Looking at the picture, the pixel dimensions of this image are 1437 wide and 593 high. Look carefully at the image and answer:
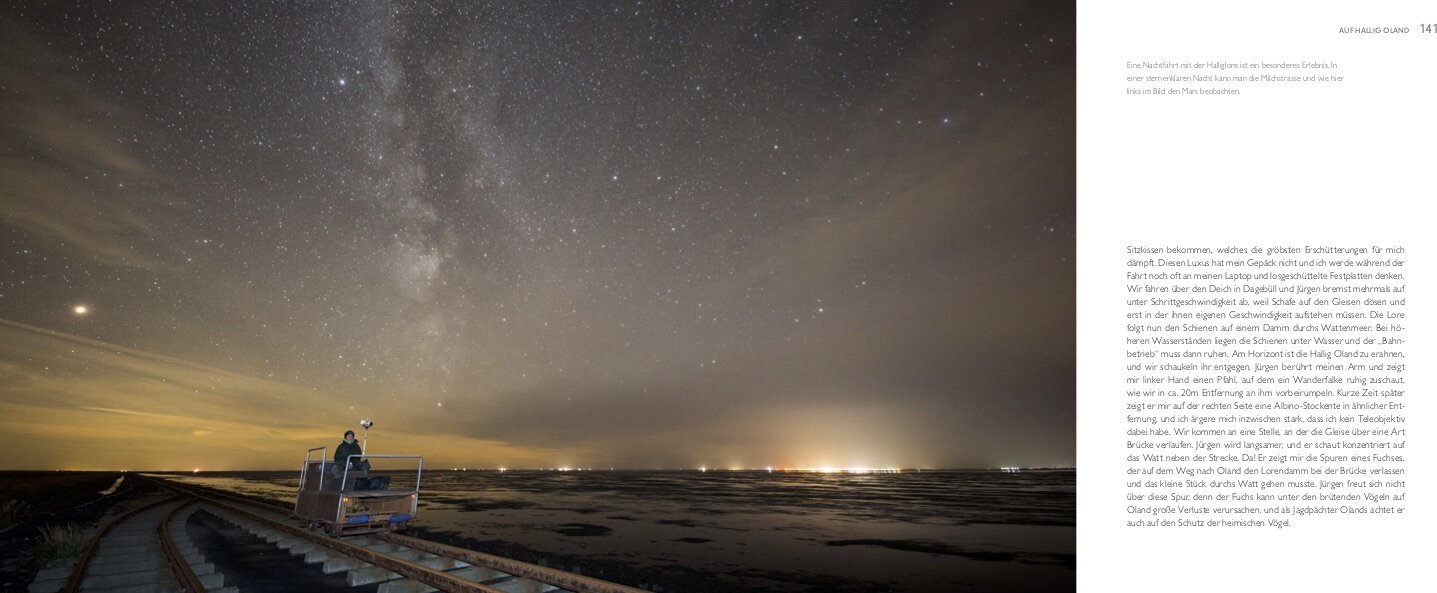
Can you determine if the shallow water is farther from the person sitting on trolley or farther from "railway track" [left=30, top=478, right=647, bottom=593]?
the person sitting on trolley

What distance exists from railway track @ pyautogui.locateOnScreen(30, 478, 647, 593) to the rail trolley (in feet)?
0.97

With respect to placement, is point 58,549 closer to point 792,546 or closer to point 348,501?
point 348,501

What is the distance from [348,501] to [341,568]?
225 cm

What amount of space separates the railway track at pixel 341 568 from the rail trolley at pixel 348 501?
11.7 inches

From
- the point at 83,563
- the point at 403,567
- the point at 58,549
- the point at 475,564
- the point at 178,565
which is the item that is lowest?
the point at 58,549

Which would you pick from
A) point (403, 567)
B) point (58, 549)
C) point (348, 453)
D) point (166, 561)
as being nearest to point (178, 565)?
point (166, 561)

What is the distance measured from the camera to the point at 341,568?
362 inches
